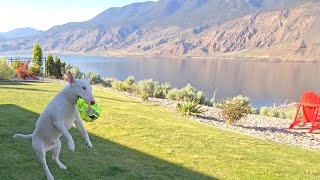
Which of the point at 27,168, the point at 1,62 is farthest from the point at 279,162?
the point at 1,62

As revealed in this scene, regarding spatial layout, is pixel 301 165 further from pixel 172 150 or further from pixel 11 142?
pixel 11 142

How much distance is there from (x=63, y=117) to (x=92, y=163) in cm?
212

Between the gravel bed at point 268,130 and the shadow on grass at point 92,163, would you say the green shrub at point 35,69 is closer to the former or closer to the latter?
the gravel bed at point 268,130

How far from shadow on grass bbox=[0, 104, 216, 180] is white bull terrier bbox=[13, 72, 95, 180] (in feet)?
3.23

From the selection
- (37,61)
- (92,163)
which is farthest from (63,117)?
(37,61)

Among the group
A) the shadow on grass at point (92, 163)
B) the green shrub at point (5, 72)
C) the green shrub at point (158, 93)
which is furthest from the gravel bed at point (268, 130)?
the green shrub at point (5, 72)

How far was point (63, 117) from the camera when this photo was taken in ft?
15.9

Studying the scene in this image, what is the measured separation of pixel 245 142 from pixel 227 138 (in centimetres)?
49

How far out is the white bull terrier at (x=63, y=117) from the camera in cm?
465

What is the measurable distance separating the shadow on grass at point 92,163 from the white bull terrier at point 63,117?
0.98 meters

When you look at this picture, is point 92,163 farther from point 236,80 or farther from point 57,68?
point 236,80

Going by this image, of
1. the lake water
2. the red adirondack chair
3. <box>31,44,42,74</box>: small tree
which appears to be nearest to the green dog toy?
the red adirondack chair

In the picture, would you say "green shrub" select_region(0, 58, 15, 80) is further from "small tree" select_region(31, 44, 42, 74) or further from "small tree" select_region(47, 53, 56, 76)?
"small tree" select_region(47, 53, 56, 76)

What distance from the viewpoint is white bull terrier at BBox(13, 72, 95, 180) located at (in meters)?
4.65
